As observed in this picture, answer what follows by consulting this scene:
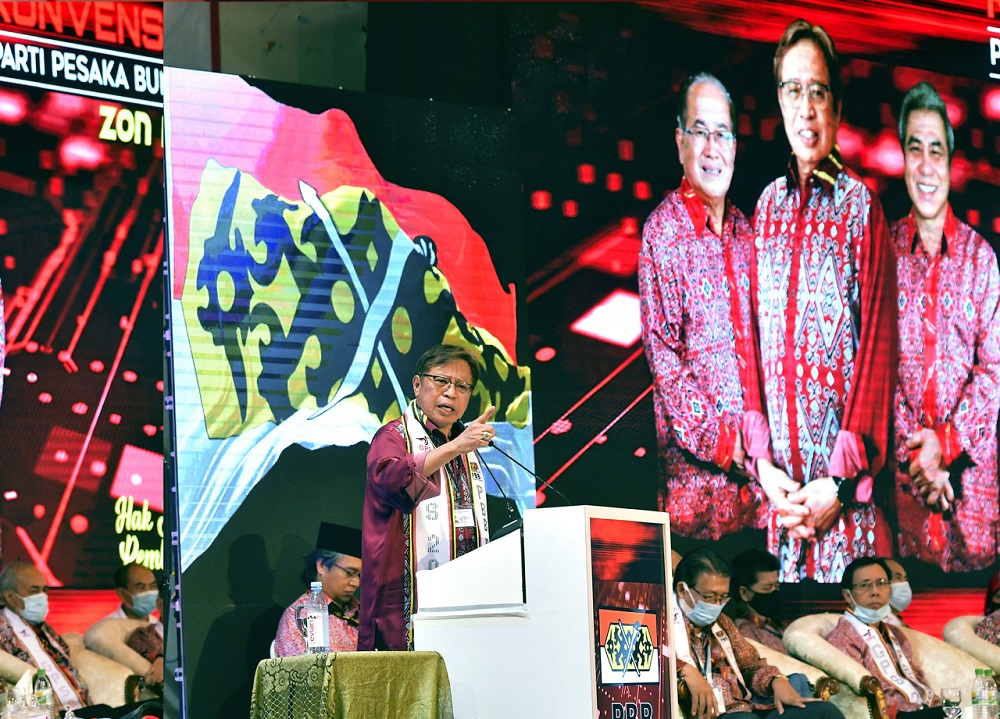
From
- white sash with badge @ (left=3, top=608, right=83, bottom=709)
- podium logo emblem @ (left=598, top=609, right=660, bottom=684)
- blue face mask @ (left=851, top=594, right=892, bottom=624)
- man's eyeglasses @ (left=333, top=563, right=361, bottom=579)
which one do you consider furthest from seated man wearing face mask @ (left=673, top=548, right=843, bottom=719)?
white sash with badge @ (left=3, top=608, right=83, bottom=709)

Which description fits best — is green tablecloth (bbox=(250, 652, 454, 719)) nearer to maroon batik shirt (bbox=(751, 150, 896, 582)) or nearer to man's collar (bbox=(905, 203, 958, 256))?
maroon batik shirt (bbox=(751, 150, 896, 582))

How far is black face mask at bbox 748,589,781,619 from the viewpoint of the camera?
653cm

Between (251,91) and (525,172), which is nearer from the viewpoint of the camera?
(251,91)

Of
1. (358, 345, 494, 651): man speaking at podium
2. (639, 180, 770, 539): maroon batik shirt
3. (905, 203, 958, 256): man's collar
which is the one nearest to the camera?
(358, 345, 494, 651): man speaking at podium

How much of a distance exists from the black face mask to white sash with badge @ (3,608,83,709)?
3096 mm

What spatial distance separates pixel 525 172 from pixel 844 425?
6.85 ft

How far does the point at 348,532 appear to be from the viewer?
223 inches

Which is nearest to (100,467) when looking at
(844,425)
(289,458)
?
(289,458)

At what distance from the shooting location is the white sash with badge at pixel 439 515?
13.5 ft

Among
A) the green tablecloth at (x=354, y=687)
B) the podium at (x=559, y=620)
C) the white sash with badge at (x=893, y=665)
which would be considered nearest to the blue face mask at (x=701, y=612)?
the white sash with badge at (x=893, y=665)

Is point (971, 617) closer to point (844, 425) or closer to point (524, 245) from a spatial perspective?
point (844, 425)

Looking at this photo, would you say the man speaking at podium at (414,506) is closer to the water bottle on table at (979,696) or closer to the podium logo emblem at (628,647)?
the podium logo emblem at (628,647)

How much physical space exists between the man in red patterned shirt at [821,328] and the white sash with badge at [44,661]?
3.29m

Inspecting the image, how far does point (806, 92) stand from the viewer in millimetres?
7117
